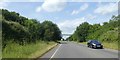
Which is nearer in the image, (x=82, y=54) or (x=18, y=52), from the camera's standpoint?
(x=18, y=52)

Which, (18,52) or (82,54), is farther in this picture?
(82,54)

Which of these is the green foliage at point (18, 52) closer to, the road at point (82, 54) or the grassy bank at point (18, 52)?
the grassy bank at point (18, 52)

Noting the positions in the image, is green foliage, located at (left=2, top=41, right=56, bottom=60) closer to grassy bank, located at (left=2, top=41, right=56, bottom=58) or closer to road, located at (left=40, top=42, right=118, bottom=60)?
grassy bank, located at (left=2, top=41, right=56, bottom=58)

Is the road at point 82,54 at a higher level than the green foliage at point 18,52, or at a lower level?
lower

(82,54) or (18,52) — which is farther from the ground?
(18,52)

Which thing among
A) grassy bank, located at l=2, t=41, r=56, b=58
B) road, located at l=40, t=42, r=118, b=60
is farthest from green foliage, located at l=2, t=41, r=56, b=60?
road, located at l=40, t=42, r=118, b=60

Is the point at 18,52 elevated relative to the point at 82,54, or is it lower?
elevated

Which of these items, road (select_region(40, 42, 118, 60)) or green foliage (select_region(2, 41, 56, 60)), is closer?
green foliage (select_region(2, 41, 56, 60))

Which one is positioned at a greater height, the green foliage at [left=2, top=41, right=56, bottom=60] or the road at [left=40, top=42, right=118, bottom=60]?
the green foliage at [left=2, top=41, right=56, bottom=60]

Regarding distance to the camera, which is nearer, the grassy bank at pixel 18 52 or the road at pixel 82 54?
the grassy bank at pixel 18 52

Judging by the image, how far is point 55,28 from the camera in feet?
488

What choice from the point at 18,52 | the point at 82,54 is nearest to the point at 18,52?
Result: the point at 18,52

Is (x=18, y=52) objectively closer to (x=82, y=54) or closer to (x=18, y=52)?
(x=18, y=52)

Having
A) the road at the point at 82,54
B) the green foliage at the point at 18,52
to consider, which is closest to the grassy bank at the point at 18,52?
the green foliage at the point at 18,52
